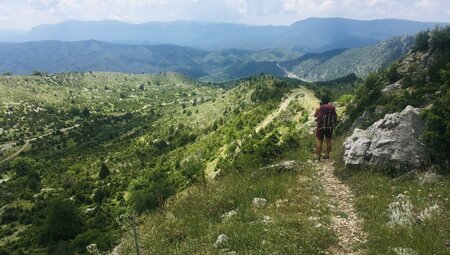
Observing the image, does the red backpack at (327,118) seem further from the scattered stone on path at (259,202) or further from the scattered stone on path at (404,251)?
the scattered stone on path at (404,251)

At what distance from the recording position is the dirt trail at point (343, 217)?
12.4 m

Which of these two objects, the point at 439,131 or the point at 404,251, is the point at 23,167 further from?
the point at 404,251

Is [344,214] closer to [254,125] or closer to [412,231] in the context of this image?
[412,231]

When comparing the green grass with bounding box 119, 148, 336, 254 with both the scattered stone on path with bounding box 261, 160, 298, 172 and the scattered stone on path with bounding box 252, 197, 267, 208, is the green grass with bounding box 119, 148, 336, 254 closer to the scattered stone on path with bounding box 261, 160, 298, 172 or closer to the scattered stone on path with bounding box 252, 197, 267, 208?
the scattered stone on path with bounding box 252, 197, 267, 208

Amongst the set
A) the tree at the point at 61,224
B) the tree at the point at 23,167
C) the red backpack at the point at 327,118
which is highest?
the red backpack at the point at 327,118

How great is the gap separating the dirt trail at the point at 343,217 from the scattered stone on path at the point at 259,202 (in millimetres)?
2720

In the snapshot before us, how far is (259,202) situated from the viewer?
1664 centimetres

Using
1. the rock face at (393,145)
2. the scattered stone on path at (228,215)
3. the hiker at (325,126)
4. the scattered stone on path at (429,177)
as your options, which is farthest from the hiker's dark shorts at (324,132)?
the scattered stone on path at (228,215)

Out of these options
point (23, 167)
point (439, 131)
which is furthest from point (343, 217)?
point (23, 167)

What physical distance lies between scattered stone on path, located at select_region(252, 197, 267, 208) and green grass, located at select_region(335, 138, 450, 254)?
3.72 m

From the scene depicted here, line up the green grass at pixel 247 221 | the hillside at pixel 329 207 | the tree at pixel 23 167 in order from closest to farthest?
1. the hillside at pixel 329 207
2. the green grass at pixel 247 221
3. the tree at pixel 23 167

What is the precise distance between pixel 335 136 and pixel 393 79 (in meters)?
7.23

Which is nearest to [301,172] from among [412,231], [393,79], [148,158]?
[412,231]

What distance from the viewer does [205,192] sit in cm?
1930
